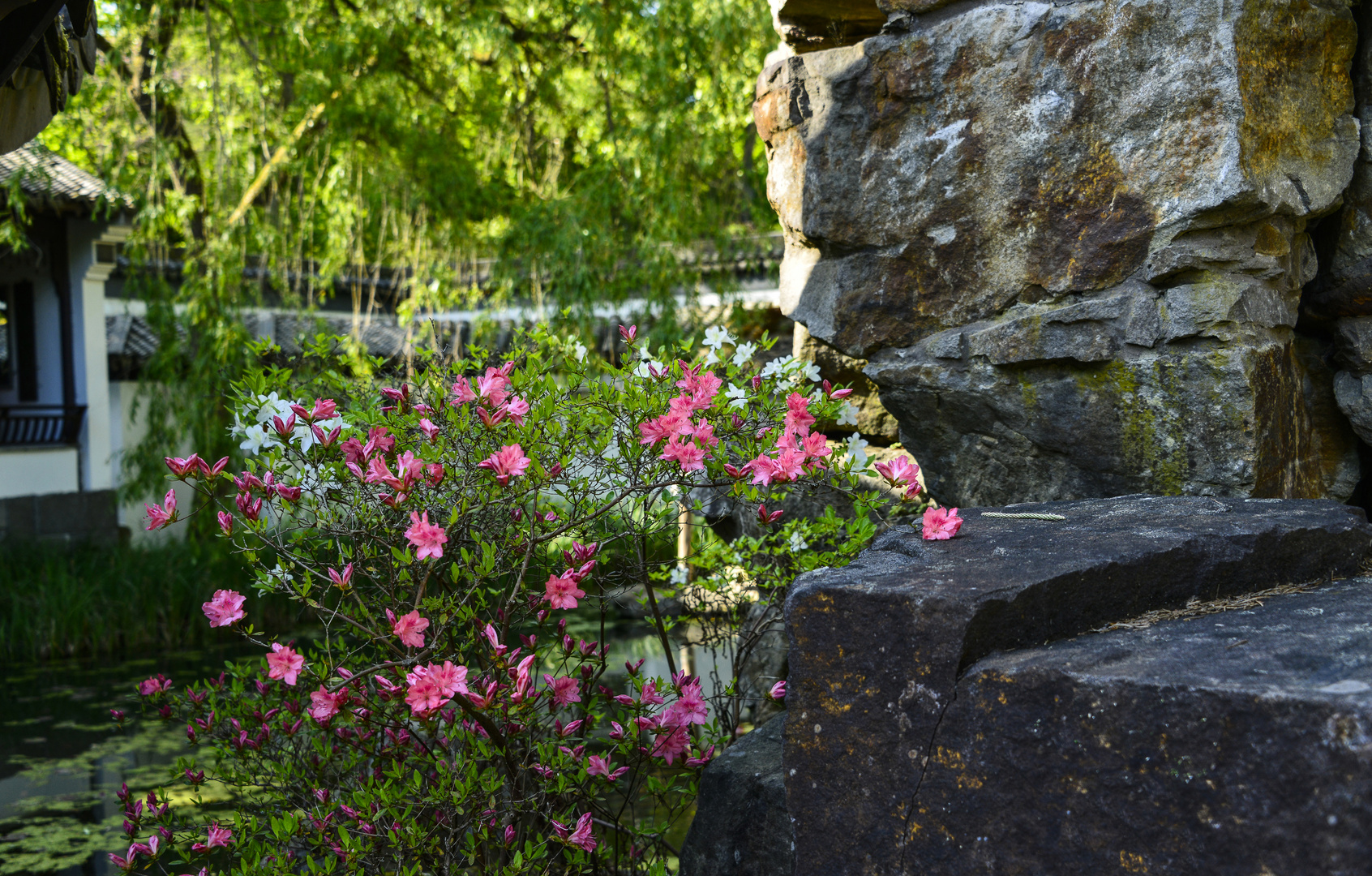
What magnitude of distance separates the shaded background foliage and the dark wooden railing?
207 centimetres

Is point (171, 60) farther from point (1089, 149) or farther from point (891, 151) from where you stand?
point (1089, 149)

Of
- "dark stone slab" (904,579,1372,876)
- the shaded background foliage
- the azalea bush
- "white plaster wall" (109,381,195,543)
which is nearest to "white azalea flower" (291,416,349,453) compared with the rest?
the azalea bush

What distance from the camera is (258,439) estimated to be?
2186mm

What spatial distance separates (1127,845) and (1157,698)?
20 cm

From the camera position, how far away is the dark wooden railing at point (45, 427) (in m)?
8.70

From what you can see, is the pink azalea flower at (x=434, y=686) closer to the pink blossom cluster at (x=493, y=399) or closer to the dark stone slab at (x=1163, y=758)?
the pink blossom cluster at (x=493, y=399)

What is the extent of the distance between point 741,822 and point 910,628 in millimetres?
933

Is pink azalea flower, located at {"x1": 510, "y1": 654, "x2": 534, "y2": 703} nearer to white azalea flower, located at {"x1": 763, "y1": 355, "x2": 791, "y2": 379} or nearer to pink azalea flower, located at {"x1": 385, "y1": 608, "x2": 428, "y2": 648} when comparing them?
pink azalea flower, located at {"x1": 385, "y1": 608, "x2": 428, "y2": 648}

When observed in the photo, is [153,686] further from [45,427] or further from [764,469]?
[45,427]

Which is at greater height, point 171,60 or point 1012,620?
point 171,60

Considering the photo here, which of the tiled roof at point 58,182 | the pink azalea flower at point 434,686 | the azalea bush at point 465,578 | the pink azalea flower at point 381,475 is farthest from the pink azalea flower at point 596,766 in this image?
the tiled roof at point 58,182

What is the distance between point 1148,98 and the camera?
244cm

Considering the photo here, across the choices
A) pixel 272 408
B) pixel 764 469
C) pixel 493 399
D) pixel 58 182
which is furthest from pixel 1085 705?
pixel 58 182

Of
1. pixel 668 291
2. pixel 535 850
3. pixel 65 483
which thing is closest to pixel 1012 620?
pixel 535 850
